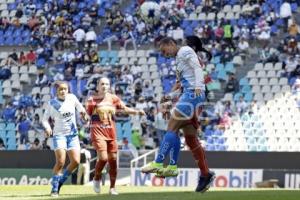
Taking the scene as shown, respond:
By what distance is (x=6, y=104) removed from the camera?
116ft

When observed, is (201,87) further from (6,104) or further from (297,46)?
(6,104)

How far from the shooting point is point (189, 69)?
13.6 meters

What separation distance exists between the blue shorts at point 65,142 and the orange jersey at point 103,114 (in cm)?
36

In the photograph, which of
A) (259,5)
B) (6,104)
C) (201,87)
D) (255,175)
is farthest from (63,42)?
(201,87)

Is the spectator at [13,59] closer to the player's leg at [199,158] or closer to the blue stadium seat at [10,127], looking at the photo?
the blue stadium seat at [10,127]

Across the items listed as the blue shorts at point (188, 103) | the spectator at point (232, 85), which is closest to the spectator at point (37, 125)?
the spectator at point (232, 85)

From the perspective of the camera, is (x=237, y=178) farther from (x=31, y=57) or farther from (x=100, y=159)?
(x=31, y=57)

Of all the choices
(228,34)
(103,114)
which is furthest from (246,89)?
(103,114)

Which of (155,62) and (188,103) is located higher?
(155,62)

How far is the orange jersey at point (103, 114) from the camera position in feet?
51.8

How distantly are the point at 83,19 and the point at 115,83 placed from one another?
224 inches

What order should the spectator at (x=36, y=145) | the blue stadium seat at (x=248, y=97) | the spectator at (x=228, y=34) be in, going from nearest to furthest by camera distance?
1. the blue stadium seat at (x=248, y=97)
2. the spectator at (x=36, y=145)
3. the spectator at (x=228, y=34)

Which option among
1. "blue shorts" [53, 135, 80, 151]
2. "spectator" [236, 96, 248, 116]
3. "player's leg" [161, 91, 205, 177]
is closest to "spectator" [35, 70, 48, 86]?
"spectator" [236, 96, 248, 116]

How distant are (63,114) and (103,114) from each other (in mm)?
726
